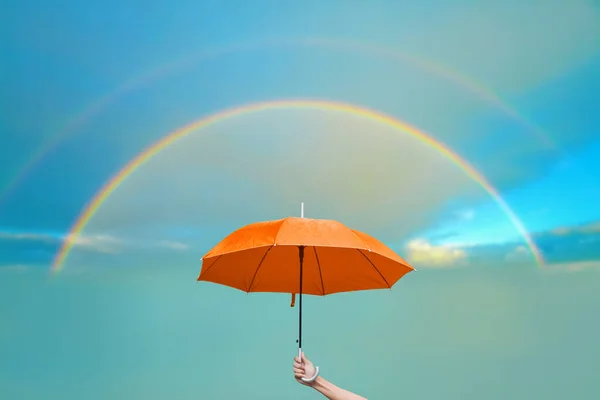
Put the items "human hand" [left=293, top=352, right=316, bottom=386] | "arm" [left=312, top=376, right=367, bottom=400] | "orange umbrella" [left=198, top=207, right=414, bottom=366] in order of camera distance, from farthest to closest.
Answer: "orange umbrella" [left=198, top=207, right=414, bottom=366], "human hand" [left=293, top=352, right=316, bottom=386], "arm" [left=312, top=376, right=367, bottom=400]

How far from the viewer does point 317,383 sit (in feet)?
16.8

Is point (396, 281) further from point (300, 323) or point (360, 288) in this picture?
point (300, 323)

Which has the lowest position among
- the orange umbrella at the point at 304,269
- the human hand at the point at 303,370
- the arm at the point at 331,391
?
the arm at the point at 331,391

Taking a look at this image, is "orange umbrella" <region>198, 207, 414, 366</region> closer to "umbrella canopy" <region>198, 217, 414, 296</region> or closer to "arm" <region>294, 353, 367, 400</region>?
"umbrella canopy" <region>198, 217, 414, 296</region>

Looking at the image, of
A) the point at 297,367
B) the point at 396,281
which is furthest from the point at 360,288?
the point at 297,367

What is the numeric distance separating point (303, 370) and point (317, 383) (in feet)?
0.58

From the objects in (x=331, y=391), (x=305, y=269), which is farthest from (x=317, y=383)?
(x=305, y=269)

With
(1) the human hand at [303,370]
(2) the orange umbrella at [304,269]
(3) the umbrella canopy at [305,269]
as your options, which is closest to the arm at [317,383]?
(1) the human hand at [303,370]

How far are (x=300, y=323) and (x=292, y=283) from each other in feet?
2.86

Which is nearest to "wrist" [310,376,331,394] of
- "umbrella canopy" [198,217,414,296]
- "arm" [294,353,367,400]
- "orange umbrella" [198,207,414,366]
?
"arm" [294,353,367,400]

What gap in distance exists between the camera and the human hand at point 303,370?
512 cm

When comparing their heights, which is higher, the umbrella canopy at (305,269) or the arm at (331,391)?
the umbrella canopy at (305,269)

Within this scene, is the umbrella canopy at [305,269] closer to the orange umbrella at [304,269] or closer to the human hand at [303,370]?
the orange umbrella at [304,269]

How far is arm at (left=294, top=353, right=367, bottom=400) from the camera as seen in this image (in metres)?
5.02
